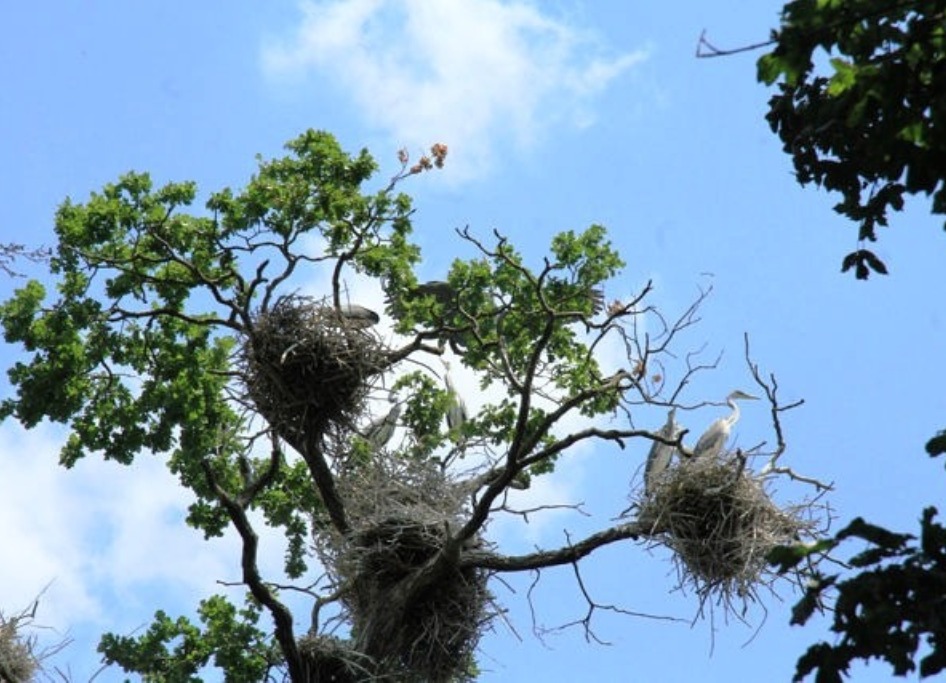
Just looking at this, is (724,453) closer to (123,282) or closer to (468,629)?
(468,629)

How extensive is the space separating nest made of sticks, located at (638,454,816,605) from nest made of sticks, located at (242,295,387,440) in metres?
1.65

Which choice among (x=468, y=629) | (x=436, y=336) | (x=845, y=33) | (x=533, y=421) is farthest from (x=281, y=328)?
(x=845, y=33)

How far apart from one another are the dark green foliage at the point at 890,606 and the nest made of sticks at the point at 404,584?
13.6 ft

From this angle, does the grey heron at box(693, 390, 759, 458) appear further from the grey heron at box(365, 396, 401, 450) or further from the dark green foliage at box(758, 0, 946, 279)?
the dark green foliage at box(758, 0, 946, 279)

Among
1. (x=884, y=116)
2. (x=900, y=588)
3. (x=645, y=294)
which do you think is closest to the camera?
(x=900, y=588)

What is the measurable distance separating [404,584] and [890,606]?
4.44 metres

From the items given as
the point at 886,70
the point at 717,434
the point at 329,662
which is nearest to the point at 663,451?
the point at 717,434

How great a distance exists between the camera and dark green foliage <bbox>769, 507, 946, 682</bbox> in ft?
18.3

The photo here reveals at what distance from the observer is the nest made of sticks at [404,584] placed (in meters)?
9.76

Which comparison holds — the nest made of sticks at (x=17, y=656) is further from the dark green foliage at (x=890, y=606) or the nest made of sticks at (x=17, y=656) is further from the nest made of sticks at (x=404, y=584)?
the dark green foliage at (x=890, y=606)

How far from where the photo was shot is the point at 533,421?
42.5 feet

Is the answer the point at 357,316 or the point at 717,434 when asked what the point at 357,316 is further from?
the point at 717,434

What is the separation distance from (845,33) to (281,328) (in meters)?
4.38

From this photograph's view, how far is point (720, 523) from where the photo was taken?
9.48 m
